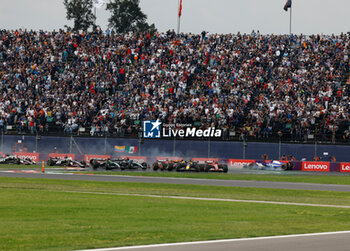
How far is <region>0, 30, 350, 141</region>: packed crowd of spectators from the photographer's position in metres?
45.9

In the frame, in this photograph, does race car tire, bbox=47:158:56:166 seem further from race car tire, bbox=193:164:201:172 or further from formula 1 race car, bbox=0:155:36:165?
race car tire, bbox=193:164:201:172

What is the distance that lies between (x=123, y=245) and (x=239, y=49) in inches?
1767

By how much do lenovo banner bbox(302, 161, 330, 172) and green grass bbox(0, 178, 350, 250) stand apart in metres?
20.3

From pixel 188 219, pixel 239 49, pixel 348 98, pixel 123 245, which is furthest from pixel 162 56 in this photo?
pixel 123 245

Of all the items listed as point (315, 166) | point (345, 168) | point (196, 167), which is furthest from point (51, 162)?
point (345, 168)

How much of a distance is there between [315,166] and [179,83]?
15157 mm

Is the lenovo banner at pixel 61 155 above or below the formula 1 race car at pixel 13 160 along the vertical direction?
above

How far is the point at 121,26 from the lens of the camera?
103562 millimetres

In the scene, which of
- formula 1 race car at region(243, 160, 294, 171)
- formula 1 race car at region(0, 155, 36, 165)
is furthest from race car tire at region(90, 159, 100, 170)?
formula 1 race car at region(243, 160, 294, 171)

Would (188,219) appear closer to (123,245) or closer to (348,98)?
(123,245)

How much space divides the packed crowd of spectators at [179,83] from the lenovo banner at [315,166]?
6.56ft

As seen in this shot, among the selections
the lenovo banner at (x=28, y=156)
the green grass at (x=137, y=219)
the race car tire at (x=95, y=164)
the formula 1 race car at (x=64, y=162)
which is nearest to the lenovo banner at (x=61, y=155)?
the lenovo banner at (x=28, y=156)

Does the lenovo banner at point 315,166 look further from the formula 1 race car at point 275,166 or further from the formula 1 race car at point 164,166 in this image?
the formula 1 race car at point 164,166

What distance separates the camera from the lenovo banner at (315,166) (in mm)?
43062
